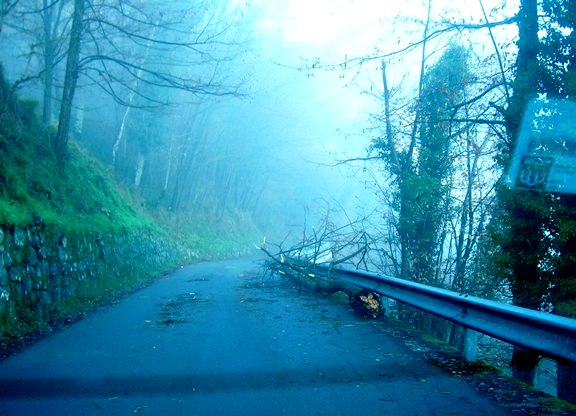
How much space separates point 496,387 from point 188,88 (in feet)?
37.9

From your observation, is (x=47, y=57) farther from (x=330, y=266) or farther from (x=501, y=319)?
(x=501, y=319)

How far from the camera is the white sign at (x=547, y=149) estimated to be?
8.38m

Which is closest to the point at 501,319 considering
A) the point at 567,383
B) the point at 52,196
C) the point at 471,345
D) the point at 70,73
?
the point at 471,345

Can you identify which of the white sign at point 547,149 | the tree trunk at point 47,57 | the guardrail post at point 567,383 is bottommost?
the guardrail post at point 567,383

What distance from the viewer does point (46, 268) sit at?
404 inches

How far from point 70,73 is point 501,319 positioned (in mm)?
14425

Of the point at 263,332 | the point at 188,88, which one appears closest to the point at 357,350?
the point at 263,332

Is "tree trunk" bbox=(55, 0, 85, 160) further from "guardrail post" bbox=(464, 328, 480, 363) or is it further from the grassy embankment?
"guardrail post" bbox=(464, 328, 480, 363)

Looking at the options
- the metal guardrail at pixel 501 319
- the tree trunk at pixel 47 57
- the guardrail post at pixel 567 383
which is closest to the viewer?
the metal guardrail at pixel 501 319

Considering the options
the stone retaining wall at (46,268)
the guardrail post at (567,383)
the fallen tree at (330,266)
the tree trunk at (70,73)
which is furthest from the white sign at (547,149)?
the tree trunk at (70,73)

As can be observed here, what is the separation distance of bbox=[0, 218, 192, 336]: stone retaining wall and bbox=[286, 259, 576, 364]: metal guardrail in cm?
585

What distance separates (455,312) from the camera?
6016 millimetres

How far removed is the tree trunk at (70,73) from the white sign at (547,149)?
12244 millimetres

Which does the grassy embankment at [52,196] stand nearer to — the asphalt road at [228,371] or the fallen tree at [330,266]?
the asphalt road at [228,371]
